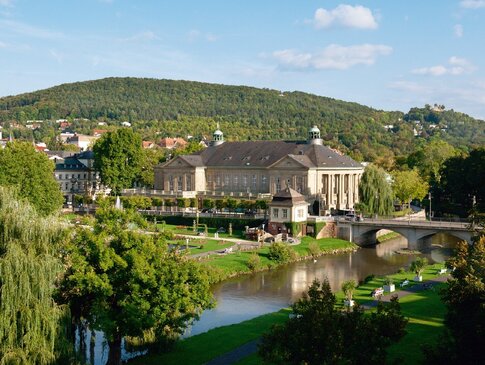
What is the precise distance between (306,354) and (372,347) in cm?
206

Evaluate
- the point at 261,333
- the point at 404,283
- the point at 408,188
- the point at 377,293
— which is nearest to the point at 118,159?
the point at 408,188

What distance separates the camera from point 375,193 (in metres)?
78.5

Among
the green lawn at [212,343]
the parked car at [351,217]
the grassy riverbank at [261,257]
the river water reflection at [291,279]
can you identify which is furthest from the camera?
the parked car at [351,217]

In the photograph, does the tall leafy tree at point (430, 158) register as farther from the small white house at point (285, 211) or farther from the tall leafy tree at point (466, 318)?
the tall leafy tree at point (466, 318)

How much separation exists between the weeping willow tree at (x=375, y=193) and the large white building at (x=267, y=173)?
3.53m

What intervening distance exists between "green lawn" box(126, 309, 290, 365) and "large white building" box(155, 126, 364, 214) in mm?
43294

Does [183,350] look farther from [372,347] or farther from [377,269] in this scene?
[377,269]

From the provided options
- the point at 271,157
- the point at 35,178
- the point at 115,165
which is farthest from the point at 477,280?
the point at 115,165

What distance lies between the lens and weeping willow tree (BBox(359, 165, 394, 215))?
78438 millimetres

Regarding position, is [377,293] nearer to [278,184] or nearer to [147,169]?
[278,184]

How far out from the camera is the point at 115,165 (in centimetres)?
9250

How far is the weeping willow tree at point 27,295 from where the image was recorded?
2419cm

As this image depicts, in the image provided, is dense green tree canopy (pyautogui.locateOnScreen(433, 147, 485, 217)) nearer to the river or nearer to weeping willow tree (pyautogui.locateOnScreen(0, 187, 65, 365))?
the river

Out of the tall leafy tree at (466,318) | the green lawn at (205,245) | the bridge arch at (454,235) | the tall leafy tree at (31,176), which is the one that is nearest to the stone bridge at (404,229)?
the bridge arch at (454,235)
